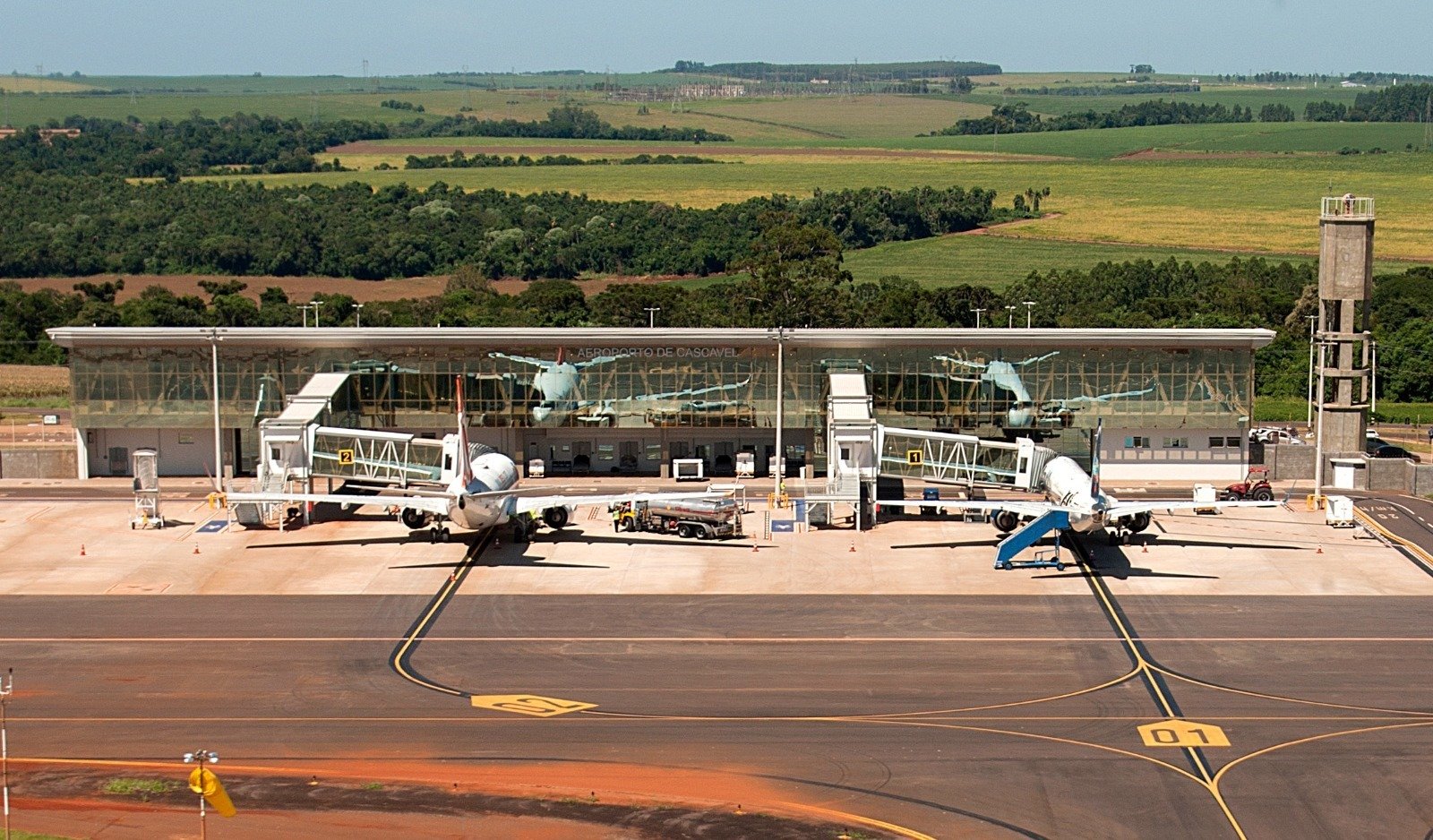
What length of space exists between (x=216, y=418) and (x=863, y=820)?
227ft

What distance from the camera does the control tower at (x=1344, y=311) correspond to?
403 feet

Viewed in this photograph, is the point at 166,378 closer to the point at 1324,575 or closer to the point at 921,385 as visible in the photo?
the point at 921,385

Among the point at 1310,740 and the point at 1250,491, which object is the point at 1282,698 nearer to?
the point at 1310,740

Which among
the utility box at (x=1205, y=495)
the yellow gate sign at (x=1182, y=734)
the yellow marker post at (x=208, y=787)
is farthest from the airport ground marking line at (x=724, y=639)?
the yellow marker post at (x=208, y=787)

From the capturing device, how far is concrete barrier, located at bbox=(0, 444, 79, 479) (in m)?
125

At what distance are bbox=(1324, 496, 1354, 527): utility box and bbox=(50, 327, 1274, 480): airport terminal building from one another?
52.0 feet

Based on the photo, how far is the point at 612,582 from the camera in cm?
9356

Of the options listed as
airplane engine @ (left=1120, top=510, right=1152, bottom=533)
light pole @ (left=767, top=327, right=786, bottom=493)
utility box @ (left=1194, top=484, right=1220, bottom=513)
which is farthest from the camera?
light pole @ (left=767, top=327, right=786, bottom=493)

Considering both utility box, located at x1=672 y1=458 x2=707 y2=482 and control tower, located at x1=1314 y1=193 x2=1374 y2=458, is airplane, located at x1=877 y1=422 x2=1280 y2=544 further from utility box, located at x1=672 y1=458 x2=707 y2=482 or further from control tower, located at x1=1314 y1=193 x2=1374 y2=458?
control tower, located at x1=1314 y1=193 x2=1374 y2=458

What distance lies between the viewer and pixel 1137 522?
101062mm

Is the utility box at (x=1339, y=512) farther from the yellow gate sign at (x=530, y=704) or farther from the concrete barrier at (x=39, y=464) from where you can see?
the concrete barrier at (x=39, y=464)

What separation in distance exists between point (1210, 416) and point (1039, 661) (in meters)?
49.4

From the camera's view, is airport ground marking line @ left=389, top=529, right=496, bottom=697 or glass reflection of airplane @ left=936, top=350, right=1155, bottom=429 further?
glass reflection of airplane @ left=936, top=350, right=1155, bottom=429

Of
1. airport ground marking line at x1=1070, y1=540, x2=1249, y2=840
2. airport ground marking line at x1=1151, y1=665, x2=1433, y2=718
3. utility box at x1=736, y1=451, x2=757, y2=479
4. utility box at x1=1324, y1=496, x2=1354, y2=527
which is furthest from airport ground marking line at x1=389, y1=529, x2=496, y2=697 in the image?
utility box at x1=1324, y1=496, x2=1354, y2=527
